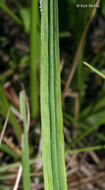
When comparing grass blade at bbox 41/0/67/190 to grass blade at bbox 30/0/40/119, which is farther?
grass blade at bbox 30/0/40/119

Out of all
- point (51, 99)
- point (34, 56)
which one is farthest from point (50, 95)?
point (34, 56)

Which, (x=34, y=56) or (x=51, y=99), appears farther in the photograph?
(x=34, y=56)

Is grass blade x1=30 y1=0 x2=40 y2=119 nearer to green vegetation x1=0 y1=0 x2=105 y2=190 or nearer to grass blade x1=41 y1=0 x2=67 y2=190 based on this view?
green vegetation x1=0 y1=0 x2=105 y2=190

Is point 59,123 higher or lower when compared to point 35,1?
lower

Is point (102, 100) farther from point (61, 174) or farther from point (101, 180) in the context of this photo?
point (61, 174)

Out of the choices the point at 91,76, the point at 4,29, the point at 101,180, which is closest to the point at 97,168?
the point at 101,180

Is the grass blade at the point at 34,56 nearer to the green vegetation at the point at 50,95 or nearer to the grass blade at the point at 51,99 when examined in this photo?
the green vegetation at the point at 50,95

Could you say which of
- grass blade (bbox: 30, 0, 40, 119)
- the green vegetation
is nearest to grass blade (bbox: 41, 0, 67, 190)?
the green vegetation

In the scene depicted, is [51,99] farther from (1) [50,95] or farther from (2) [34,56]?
(2) [34,56]
